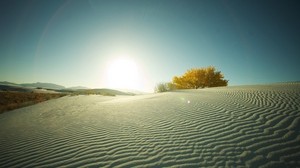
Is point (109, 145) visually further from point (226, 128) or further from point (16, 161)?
point (226, 128)

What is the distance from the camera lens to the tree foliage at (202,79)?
93.6ft

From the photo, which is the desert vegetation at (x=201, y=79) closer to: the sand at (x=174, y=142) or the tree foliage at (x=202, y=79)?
the tree foliage at (x=202, y=79)

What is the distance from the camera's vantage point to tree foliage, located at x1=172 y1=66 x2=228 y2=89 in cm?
2853

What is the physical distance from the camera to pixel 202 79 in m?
28.8

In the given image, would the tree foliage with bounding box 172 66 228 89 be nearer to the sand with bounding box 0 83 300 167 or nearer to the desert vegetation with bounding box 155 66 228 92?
the desert vegetation with bounding box 155 66 228 92

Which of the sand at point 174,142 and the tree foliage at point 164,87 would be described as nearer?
the sand at point 174,142

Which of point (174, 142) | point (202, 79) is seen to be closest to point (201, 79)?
point (202, 79)

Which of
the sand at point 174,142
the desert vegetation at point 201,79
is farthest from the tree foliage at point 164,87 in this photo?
the sand at point 174,142

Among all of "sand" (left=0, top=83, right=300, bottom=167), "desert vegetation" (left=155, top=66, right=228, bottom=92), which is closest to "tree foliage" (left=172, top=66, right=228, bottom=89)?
"desert vegetation" (left=155, top=66, right=228, bottom=92)

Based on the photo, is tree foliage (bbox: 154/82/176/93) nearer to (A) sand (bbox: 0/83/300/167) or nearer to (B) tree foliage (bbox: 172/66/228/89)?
(B) tree foliage (bbox: 172/66/228/89)

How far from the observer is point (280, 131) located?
12.0ft

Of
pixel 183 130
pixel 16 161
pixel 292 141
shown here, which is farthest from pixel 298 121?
pixel 16 161

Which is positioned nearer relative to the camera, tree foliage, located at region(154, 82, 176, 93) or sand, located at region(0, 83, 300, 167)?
sand, located at region(0, 83, 300, 167)

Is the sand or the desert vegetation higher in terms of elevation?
the desert vegetation
